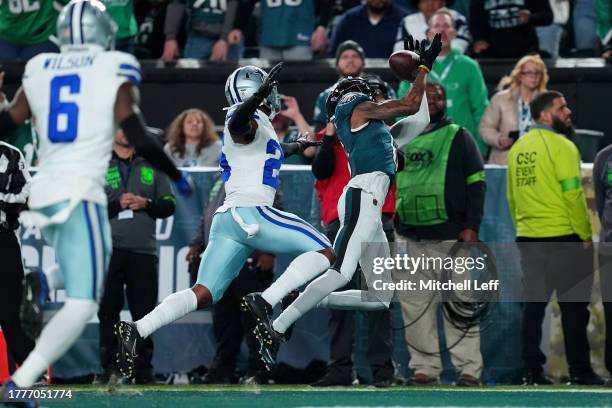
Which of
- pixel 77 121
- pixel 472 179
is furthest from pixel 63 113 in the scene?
pixel 472 179

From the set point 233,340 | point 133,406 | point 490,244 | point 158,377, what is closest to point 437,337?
point 490,244

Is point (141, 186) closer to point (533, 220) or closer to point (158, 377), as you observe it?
point (158, 377)

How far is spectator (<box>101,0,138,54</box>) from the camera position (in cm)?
1115

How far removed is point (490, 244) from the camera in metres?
9.16

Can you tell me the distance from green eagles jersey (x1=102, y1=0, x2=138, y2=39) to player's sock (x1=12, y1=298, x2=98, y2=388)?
590 centimetres

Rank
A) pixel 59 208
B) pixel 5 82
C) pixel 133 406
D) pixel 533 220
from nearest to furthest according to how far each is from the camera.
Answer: pixel 59 208, pixel 133 406, pixel 533 220, pixel 5 82

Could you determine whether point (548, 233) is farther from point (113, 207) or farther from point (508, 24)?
point (508, 24)

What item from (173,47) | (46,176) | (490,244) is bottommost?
(490,244)

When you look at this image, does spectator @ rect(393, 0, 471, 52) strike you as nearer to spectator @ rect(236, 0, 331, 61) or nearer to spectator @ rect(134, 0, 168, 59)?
spectator @ rect(236, 0, 331, 61)

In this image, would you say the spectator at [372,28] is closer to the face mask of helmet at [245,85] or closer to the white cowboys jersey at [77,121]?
the face mask of helmet at [245,85]

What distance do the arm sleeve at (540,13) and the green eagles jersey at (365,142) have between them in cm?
371

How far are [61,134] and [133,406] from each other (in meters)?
1.87

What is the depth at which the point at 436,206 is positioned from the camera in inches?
348

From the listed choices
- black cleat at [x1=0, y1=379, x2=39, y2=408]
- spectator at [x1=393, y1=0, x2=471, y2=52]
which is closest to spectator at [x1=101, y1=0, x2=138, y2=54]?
spectator at [x1=393, y1=0, x2=471, y2=52]
